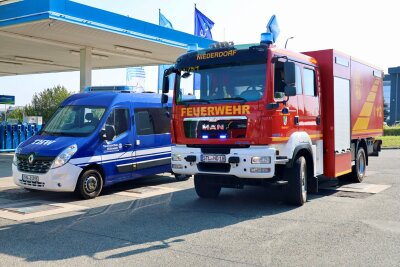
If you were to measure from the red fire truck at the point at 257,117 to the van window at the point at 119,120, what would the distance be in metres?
1.43

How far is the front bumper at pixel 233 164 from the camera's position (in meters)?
7.40

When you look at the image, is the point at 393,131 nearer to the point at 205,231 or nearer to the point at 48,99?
the point at 205,231

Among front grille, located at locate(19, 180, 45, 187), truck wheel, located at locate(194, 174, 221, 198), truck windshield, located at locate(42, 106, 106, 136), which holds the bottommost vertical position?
truck wheel, located at locate(194, 174, 221, 198)

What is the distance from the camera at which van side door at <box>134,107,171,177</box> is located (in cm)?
1059

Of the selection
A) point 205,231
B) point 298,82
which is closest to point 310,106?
Answer: point 298,82

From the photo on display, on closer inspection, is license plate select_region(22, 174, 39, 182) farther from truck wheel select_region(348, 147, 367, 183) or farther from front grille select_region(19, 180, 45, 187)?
truck wheel select_region(348, 147, 367, 183)

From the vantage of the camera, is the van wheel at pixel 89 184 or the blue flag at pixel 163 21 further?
the blue flag at pixel 163 21

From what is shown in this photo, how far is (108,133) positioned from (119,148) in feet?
1.66

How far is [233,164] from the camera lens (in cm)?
762

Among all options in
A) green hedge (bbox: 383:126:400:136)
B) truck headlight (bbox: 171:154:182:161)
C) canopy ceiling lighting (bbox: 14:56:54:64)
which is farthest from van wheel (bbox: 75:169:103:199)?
green hedge (bbox: 383:126:400:136)

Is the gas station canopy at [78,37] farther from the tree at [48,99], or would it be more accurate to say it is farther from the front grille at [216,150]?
the tree at [48,99]

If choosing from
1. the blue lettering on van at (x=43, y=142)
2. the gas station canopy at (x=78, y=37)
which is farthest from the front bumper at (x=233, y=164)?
the gas station canopy at (x=78, y=37)

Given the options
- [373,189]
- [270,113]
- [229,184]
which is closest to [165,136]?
[229,184]

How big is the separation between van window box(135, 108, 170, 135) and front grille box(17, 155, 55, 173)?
2.42m
